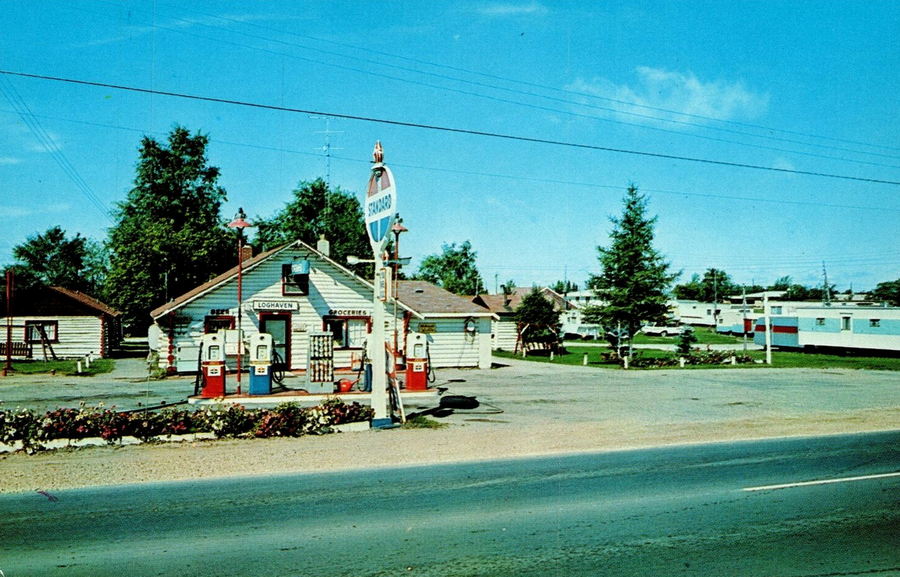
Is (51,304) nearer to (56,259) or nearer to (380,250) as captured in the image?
(380,250)

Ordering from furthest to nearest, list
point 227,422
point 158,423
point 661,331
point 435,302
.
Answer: point 661,331
point 435,302
point 227,422
point 158,423

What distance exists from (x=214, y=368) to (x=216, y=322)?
8415 mm

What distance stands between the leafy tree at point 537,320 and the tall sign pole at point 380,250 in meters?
30.8

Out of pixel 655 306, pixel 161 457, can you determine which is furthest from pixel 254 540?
pixel 655 306

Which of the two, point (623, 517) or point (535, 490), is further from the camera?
point (535, 490)

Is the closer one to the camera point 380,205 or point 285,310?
point 380,205

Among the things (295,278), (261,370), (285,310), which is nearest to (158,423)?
(261,370)

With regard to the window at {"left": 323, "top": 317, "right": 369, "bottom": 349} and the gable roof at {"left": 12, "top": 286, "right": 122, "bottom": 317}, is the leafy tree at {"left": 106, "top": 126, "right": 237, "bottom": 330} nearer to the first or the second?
the gable roof at {"left": 12, "top": 286, "right": 122, "bottom": 317}

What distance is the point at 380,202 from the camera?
45.9 ft

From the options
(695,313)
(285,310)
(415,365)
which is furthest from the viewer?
(695,313)

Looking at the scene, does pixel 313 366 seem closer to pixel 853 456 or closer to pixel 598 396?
pixel 598 396

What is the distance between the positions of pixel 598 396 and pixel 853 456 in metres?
9.41

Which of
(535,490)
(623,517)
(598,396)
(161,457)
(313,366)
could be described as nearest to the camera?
(623,517)

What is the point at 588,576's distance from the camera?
17.5ft
